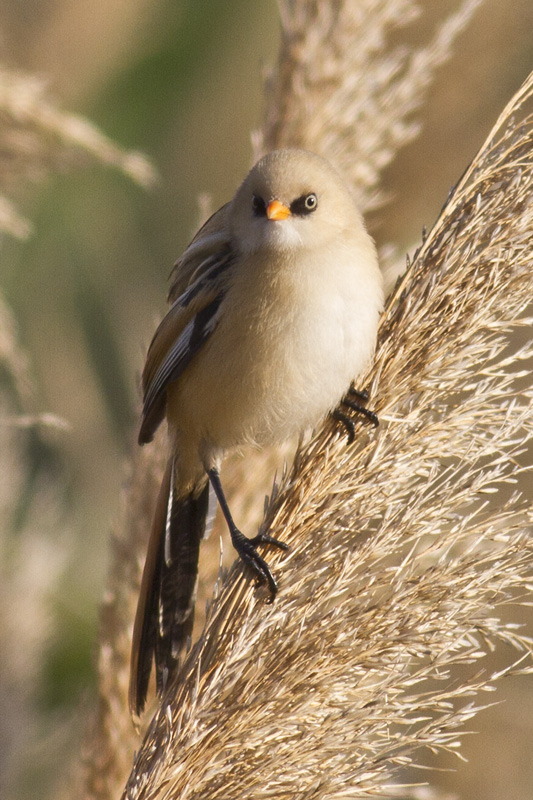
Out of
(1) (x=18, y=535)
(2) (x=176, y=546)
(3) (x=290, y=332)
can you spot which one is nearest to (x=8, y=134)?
(3) (x=290, y=332)

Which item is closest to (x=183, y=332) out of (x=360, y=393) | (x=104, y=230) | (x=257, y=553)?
(x=360, y=393)

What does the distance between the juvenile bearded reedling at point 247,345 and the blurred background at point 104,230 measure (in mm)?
289

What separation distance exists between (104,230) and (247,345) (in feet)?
14.1

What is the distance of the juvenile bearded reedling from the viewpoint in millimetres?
2609

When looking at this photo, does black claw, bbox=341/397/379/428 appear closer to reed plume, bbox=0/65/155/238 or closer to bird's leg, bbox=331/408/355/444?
bird's leg, bbox=331/408/355/444

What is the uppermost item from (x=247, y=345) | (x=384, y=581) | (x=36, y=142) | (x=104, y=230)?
(x=104, y=230)

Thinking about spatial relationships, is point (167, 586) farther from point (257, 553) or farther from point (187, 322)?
point (187, 322)

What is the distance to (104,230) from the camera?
672 centimetres

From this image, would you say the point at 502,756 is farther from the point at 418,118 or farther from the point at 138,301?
the point at 138,301

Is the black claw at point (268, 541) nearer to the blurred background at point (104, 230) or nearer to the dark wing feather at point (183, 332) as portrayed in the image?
the dark wing feather at point (183, 332)

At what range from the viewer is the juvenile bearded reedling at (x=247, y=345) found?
2.61 m

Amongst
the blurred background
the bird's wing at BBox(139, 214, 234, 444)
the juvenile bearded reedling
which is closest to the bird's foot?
the juvenile bearded reedling

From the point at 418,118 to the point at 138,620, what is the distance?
2418 millimetres

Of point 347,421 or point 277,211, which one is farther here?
point 277,211
